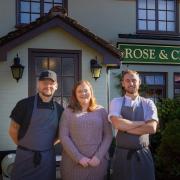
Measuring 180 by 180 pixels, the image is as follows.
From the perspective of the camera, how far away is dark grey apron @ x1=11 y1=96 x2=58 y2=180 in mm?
4379

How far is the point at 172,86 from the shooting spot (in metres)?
13.4

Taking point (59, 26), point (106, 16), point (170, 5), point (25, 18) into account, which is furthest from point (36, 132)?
point (170, 5)

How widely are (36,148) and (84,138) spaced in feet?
1.59

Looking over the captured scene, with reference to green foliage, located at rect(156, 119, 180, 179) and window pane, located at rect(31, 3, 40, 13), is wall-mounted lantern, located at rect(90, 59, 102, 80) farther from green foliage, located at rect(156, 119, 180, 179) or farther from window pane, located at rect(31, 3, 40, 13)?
window pane, located at rect(31, 3, 40, 13)

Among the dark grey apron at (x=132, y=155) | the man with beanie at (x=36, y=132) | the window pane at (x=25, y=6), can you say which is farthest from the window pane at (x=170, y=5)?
the man with beanie at (x=36, y=132)

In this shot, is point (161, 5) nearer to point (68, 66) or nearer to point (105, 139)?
point (68, 66)

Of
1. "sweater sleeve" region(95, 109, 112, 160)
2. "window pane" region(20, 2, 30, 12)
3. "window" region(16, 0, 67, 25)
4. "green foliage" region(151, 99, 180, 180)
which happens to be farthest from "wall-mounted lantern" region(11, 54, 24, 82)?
"sweater sleeve" region(95, 109, 112, 160)

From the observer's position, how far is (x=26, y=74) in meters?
9.07

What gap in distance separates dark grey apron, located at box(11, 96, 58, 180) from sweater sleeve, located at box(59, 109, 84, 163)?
10 centimetres

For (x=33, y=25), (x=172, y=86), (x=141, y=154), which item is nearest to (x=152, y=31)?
(x=172, y=86)

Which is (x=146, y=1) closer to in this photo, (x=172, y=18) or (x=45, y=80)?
(x=172, y=18)

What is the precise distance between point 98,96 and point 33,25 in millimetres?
1993

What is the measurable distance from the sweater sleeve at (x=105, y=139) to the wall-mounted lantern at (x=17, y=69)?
15.0 feet

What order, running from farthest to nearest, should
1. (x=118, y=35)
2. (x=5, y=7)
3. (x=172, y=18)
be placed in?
(x=172, y=18)
(x=118, y=35)
(x=5, y=7)
